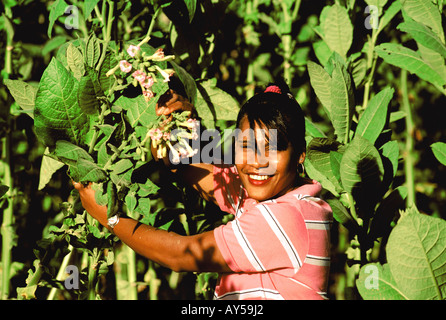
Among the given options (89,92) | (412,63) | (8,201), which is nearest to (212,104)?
(89,92)

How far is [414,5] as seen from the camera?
119 centimetres

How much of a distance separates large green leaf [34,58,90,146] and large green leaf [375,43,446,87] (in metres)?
0.73

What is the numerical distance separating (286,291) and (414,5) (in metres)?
0.73

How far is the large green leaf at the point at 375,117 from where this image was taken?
1.16 meters

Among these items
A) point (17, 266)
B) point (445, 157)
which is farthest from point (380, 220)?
point (17, 266)

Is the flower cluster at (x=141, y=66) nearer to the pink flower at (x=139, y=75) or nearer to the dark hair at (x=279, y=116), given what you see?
the pink flower at (x=139, y=75)

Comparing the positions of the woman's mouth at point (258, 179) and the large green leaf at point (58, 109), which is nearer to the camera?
the large green leaf at point (58, 109)

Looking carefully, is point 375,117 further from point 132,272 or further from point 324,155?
point 132,272

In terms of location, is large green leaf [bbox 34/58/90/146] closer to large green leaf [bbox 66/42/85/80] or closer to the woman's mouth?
large green leaf [bbox 66/42/85/80]

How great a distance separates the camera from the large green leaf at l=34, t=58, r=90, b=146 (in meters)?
0.94

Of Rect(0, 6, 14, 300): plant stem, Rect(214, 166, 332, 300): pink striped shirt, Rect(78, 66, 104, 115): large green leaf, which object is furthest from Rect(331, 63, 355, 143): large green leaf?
Rect(0, 6, 14, 300): plant stem

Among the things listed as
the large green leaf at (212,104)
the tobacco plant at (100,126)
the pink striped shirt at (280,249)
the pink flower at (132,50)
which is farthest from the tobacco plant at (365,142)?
the pink flower at (132,50)

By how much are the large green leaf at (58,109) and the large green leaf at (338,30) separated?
0.71m

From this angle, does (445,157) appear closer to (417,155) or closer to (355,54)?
(355,54)
